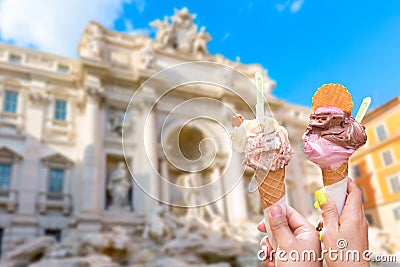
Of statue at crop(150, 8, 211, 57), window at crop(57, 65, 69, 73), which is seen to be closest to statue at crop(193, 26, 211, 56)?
statue at crop(150, 8, 211, 57)

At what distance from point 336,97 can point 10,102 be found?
672 inches

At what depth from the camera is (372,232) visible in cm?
1708

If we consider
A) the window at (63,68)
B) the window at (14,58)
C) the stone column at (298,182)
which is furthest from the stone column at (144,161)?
the stone column at (298,182)

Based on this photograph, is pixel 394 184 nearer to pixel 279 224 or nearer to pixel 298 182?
pixel 298 182

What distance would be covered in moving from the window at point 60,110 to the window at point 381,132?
21.1 metres

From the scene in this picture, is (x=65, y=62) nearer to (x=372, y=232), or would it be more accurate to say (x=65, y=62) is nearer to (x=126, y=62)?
(x=126, y=62)

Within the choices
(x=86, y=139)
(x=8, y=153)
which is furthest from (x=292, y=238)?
(x=8, y=153)

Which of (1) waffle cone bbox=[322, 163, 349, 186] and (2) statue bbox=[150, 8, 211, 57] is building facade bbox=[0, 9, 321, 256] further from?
(1) waffle cone bbox=[322, 163, 349, 186]

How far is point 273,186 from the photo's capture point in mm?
2391

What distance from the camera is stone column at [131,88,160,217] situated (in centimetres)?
1623

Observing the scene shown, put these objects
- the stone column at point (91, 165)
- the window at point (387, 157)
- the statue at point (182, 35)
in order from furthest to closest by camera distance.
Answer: the window at point (387, 157) → the statue at point (182, 35) → the stone column at point (91, 165)

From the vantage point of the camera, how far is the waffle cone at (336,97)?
2.41 metres

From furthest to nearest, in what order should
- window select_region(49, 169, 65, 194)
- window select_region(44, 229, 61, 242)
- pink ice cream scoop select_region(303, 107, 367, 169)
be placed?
window select_region(49, 169, 65, 194), window select_region(44, 229, 61, 242), pink ice cream scoop select_region(303, 107, 367, 169)

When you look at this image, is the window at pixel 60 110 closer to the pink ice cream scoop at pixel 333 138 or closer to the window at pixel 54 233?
the window at pixel 54 233
